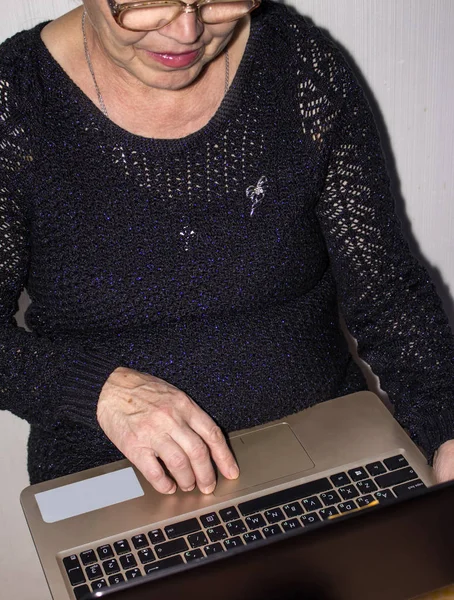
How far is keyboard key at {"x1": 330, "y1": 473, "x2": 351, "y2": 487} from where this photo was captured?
89cm

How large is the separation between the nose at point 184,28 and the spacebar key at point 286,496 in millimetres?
508

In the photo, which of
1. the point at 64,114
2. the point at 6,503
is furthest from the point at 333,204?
the point at 6,503

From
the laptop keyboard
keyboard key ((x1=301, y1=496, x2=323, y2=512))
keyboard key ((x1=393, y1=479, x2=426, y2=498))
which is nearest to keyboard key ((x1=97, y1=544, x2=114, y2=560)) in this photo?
Result: the laptop keyboard

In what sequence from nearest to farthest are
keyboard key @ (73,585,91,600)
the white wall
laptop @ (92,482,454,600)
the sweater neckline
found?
laptop @ (92,482,454,600) → keyboard key @ (73,585,91,600) → the sweater neckline → the white wall

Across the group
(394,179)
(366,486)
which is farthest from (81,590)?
(394,179)

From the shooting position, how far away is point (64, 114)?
99cm

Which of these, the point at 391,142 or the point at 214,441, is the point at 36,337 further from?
the point at 391,142

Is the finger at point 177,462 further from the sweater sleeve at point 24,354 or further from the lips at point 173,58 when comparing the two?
the lips at point 173,58

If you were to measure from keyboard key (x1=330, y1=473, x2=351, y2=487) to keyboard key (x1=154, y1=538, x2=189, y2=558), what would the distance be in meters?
0.18

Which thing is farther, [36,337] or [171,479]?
[36,337]

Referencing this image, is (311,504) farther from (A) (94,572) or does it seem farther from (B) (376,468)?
(A) (94,572)

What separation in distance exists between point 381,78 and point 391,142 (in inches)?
4.7

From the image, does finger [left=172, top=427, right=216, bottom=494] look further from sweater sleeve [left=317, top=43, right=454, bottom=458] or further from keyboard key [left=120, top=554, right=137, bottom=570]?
sweater sleeve [left=317, top=43, right=454, bottom=458]

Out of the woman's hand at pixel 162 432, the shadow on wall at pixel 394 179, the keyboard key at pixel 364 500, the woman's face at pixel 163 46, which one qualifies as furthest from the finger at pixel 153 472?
the shadow on wall at pixel 394 179
